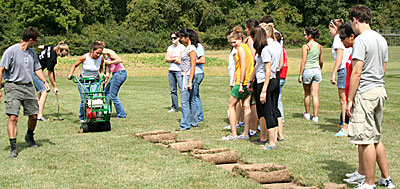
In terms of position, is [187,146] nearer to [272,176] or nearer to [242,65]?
[242,65]

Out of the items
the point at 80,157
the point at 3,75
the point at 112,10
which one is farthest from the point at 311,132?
the point at 112,10

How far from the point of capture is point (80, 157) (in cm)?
766

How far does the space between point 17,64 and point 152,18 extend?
199 feet

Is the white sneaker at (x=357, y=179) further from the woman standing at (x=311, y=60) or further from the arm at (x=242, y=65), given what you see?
the woman standing at (x=311, y=60)

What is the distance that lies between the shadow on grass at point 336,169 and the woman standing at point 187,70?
11.7 ft

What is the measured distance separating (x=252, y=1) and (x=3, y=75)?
7220 centimetres

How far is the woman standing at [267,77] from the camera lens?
25.5 ft

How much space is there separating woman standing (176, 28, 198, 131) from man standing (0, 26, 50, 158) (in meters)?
3.02

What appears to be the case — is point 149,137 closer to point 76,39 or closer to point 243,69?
point 243,69

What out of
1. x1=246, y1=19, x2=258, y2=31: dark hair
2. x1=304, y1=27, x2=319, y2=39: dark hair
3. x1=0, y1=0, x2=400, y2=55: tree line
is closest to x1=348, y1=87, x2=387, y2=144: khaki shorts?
x1=246, y1=19, x2=258, y2=31: dark hair

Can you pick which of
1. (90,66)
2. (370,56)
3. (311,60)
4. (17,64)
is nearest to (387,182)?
(370,56)

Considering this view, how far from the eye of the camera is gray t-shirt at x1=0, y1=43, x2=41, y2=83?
782cm

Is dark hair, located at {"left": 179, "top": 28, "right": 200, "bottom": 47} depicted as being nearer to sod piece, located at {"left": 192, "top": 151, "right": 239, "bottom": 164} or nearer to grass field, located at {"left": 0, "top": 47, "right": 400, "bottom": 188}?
grass field, located at {"left": 0, "top": 47, "right": 400, "bottom": 188}

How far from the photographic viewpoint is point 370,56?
5.60 meters
